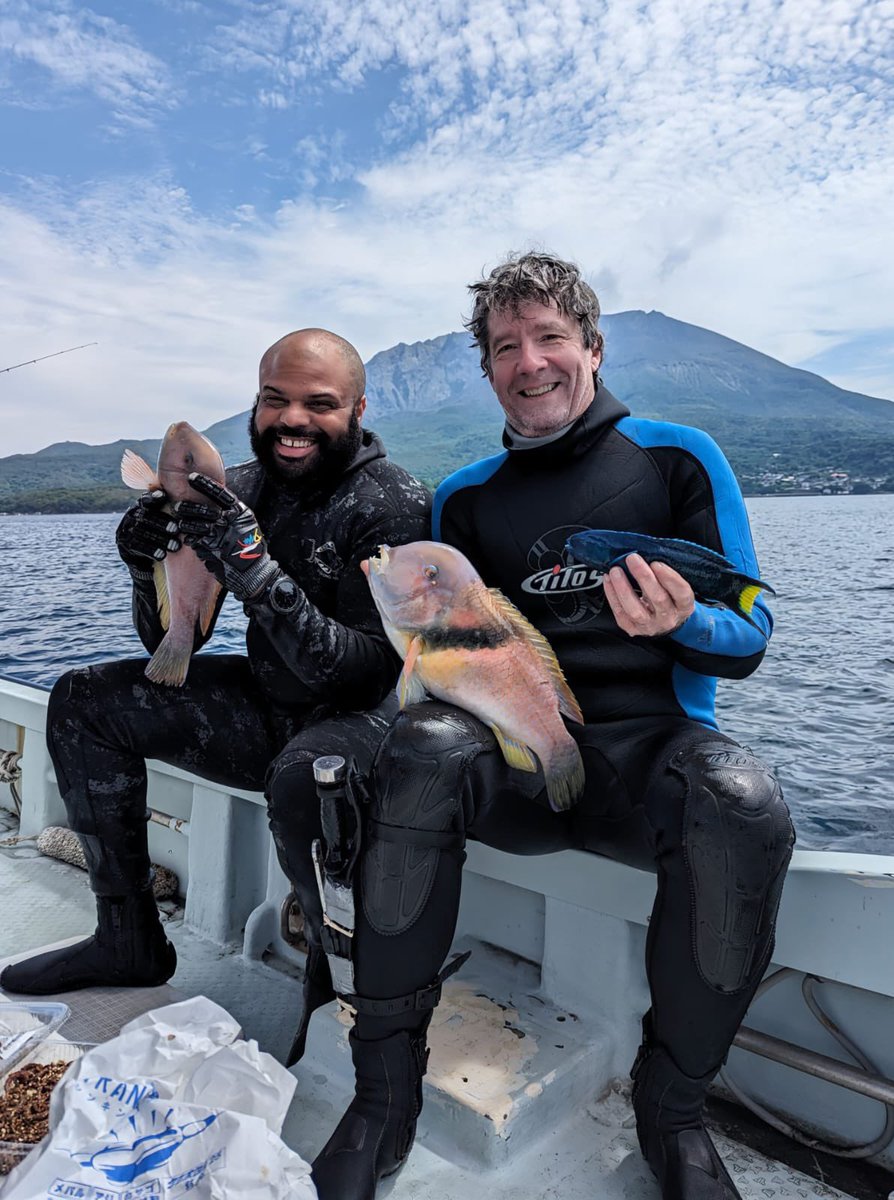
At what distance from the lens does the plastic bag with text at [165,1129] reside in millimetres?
1668

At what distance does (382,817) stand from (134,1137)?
0.84 metres

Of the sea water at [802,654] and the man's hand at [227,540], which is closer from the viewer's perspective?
the man's hand at [227,540]

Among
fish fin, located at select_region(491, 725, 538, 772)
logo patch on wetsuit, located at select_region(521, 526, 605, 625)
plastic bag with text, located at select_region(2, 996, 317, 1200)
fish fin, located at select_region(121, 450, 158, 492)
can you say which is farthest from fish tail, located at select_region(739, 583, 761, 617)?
fish fin, located at select_region(121, 450, 158, 492)

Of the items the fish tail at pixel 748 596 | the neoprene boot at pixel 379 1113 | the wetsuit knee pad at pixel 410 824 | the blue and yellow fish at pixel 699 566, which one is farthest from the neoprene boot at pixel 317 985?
the fish tail at pixel 748 596

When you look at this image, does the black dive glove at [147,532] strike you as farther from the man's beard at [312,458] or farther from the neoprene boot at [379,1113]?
the neoprene boot at [379,1113]

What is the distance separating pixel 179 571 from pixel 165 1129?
1.77m

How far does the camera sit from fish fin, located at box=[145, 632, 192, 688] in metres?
2.97

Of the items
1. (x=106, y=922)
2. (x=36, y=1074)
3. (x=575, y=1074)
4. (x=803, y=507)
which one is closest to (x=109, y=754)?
(x=106, y=922)

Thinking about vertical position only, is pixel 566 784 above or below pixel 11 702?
above

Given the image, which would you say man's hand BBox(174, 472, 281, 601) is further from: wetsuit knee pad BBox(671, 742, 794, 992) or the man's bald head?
wetsuit knee pad BBox(671, 742, 794, 992)

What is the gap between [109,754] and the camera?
2957 mm

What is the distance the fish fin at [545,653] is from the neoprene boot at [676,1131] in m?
0.86

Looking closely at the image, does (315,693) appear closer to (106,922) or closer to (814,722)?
(106,922)

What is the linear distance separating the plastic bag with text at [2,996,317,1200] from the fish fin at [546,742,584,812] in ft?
3.16
